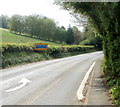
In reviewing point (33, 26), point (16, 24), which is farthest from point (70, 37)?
point (16, 24)

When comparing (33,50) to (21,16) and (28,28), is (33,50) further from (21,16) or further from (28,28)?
(21,16)

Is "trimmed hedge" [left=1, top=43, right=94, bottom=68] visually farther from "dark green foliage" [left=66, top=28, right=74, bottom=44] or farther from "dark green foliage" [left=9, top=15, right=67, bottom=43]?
"dark green foliage" [left=66, top=28, right=74, bottom=44]

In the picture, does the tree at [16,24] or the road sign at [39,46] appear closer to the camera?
the road sign at [39,46]

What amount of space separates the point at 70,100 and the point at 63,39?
104m

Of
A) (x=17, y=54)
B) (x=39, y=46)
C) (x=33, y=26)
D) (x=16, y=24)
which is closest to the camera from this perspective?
(x=17, y=54)

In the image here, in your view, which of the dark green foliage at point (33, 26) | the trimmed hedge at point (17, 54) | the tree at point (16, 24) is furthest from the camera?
the tree at point (16, 24)

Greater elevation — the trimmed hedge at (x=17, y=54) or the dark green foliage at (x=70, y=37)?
Result: the dark green foliage at (x=70, y=37)

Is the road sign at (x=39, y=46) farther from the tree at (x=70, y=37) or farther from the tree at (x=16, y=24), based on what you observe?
the tree at (x=70, y=37)

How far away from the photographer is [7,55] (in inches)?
938

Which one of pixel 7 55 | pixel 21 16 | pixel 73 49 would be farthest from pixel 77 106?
pixel 21 16

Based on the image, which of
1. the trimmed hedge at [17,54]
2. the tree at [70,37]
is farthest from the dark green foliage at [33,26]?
the trimmed hedge at [17,54]

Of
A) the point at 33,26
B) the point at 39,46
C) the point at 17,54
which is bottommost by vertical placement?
the point at 17,54

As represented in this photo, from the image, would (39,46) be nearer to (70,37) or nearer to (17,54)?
(17,54)

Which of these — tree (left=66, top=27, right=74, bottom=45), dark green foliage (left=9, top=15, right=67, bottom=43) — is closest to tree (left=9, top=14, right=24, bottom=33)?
dark green foliage (left=9, top=15, right=67, bottom=43)
